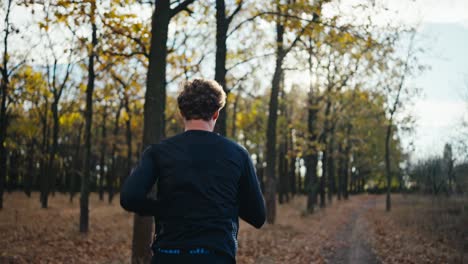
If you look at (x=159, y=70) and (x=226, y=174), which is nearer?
(x=226, y=174)

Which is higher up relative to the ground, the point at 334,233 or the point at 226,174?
the point at 226,174

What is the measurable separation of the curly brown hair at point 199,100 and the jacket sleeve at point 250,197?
36 centimetres

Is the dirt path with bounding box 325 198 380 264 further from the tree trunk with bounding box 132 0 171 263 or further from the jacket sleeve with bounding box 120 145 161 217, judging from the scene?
the jacket sleeve with bounding box 120 145 161 217

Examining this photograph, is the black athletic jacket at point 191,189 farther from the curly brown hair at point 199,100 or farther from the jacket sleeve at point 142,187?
the curly brown hair at point 199,100

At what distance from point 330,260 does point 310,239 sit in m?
4.10

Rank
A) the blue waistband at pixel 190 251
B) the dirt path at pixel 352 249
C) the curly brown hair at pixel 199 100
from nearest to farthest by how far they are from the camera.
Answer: the blue waistband at pixel 190 251, the curly brown hair at pixel 199 100, the dirt path at pixel 352 249

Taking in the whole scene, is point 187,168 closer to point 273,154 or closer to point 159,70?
point 159,70

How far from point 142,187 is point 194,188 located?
30 cm

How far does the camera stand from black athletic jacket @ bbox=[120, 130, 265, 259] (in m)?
2.41

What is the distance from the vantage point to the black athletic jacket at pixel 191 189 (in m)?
2.41

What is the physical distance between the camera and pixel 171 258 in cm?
242

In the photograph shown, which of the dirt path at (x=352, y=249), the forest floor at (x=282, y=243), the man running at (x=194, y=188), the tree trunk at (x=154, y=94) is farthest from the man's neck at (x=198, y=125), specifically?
the dirt path at (x=352, y=249)

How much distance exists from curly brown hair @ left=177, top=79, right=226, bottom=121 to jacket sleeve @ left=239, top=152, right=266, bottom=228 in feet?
1.18

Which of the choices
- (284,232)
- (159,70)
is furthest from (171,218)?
(284,232)
